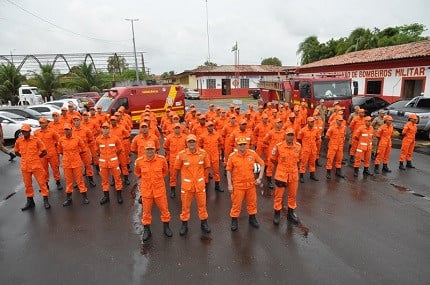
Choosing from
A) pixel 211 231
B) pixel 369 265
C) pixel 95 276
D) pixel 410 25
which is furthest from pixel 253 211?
pixel 410 25

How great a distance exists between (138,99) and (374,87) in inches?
614

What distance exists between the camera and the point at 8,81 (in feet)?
93.4

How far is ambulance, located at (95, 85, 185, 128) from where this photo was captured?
13.2 metres

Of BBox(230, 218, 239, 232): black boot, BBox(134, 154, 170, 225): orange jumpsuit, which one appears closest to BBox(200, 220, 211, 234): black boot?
BBox(230, 218, 239, 232): black boot

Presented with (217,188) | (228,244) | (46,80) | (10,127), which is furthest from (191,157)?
(46,80)

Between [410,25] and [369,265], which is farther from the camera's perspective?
[410,25]

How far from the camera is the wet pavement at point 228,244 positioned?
4160 mm

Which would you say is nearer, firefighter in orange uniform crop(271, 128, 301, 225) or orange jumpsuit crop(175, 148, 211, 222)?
orange jumpsuit crop(175, 148, 211, 222)

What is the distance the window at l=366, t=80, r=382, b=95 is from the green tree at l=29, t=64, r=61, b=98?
91.8ft

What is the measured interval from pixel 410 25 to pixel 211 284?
50.3 meters

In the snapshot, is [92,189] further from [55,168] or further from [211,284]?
[211,284]

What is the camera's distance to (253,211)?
5.33 metres

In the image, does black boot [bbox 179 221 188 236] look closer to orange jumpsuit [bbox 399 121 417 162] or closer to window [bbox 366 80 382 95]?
orange jumpsuit [bbox 399 121 417 162]

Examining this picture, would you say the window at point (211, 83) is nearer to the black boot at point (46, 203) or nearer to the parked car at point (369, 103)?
the parked car at point (369, 103)
